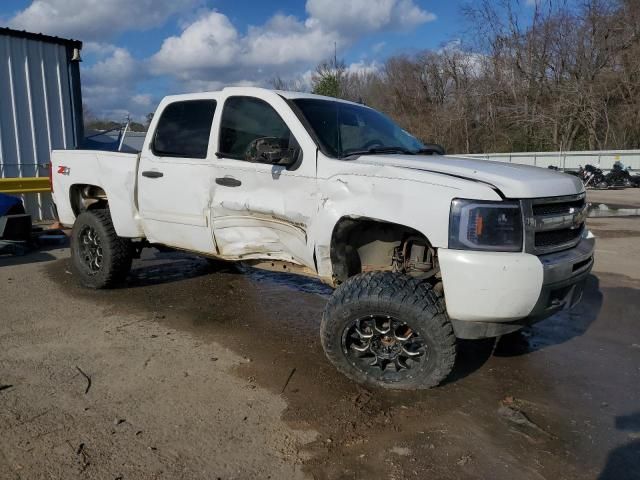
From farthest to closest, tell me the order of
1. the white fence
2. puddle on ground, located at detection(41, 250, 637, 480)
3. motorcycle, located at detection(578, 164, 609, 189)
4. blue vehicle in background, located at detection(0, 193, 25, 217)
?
the white fence < motorcycle, located at detection(578, 164, 609, 189) < blue vehicle in background, located at detection(0, 193, 25, 217) < puddle on ground, located at detection(41, 250, 637, 480)

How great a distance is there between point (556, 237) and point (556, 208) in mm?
192

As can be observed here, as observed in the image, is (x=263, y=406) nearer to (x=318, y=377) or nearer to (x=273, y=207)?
(x=318, y=377)

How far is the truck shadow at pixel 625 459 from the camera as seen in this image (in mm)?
2686

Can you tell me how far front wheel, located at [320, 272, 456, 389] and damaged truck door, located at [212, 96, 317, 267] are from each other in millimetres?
633

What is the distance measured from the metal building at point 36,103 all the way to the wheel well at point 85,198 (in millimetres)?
5288

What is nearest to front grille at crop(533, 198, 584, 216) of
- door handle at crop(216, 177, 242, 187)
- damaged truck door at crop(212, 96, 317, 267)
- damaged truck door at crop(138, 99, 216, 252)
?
damaged truck door at crop(212, 96, 317, 267)

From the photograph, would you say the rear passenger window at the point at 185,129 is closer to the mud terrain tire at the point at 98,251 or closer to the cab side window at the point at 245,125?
the cab side window at the point at 245,125

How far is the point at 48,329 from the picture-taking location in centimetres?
472

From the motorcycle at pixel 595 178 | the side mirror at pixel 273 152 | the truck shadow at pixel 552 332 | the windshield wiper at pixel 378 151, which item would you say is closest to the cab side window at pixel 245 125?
the side mirror at pixel 273 152

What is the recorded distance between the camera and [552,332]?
15.7 feet

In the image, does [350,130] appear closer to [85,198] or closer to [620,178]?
[85,198]


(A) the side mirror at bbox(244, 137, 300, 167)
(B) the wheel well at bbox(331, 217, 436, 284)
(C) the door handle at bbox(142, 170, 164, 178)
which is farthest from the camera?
(C) the door handle at bbox(142, 170, 164, 178)

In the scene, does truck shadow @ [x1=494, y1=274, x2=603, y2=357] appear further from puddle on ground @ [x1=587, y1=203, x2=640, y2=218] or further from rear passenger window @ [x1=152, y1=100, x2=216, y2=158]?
puddle on ground @ [x1=587, y1=203, x2=640, y2=218]

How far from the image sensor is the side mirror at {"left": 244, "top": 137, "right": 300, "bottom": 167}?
12.7 ft
